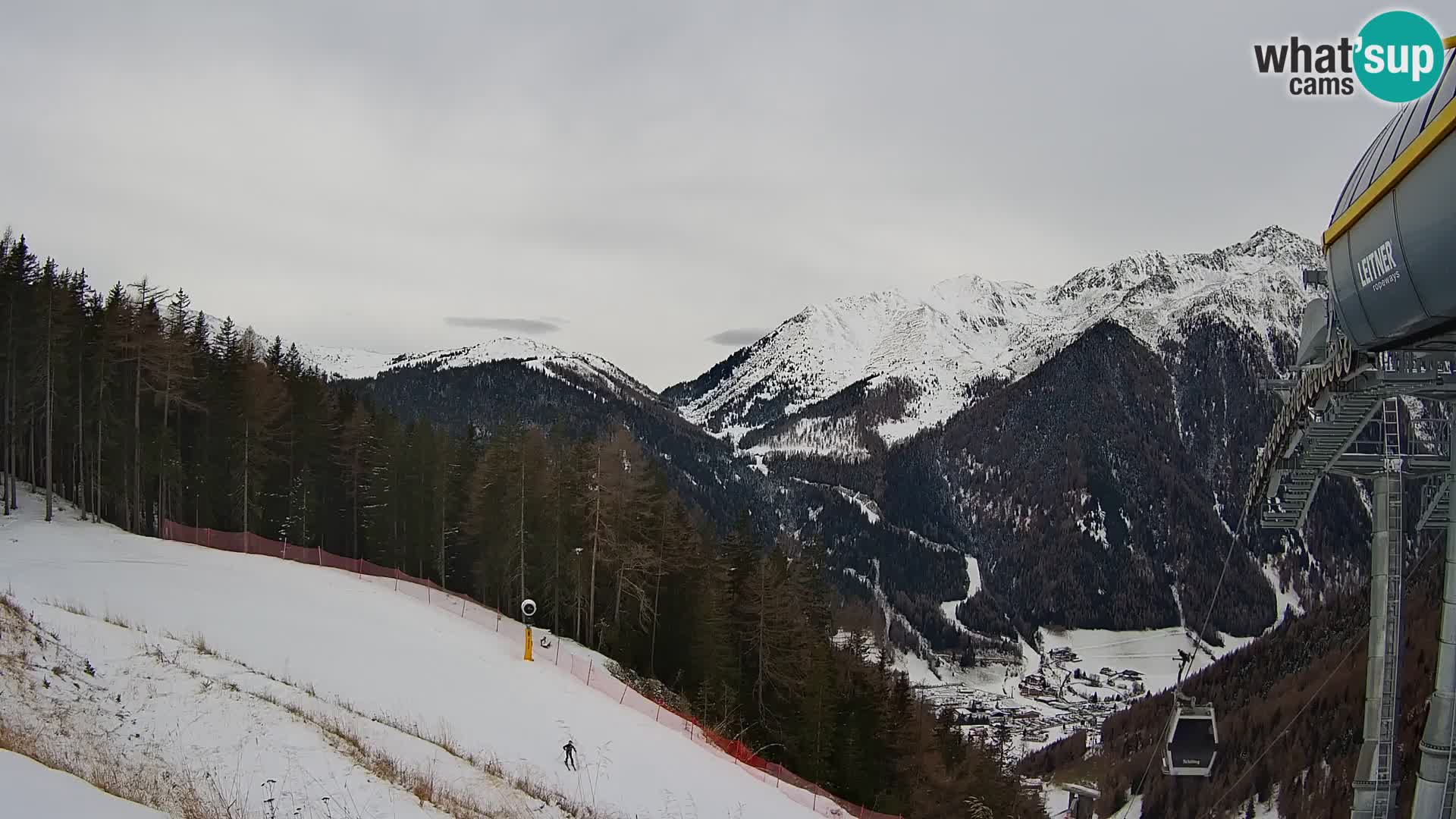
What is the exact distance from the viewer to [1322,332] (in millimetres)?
14953

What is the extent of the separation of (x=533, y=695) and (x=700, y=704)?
45.3 ft

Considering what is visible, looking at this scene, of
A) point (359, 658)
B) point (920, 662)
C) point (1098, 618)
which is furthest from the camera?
point (1098, 618)

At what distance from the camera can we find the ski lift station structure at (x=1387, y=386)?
7.30 meters

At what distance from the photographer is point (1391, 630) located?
52.4 feet

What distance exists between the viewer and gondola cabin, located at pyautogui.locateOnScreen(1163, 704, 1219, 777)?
51.1 ft

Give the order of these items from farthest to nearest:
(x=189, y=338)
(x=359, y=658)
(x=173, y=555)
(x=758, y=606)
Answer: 1. (x=189, y=338)
2. (x=758, y=606)
3. (x=173, y=555)
4. (x=359, y=658)

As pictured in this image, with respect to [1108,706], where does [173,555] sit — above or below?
above

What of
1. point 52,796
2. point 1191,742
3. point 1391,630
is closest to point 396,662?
point 52,796

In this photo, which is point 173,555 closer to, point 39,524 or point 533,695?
point 39,524

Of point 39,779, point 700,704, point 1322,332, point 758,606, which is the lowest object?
point 700,704

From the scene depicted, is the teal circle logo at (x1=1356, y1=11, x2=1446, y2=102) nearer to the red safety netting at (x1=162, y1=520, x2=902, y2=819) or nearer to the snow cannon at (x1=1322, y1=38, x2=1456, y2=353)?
the snow cannon at (x1=1322, y1=38, x2=1456, y2=353)

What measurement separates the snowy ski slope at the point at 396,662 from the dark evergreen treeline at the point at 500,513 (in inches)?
381

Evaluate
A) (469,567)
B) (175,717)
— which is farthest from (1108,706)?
(175,717)

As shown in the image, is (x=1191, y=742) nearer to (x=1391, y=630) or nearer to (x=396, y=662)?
(x=1391, y=630)
